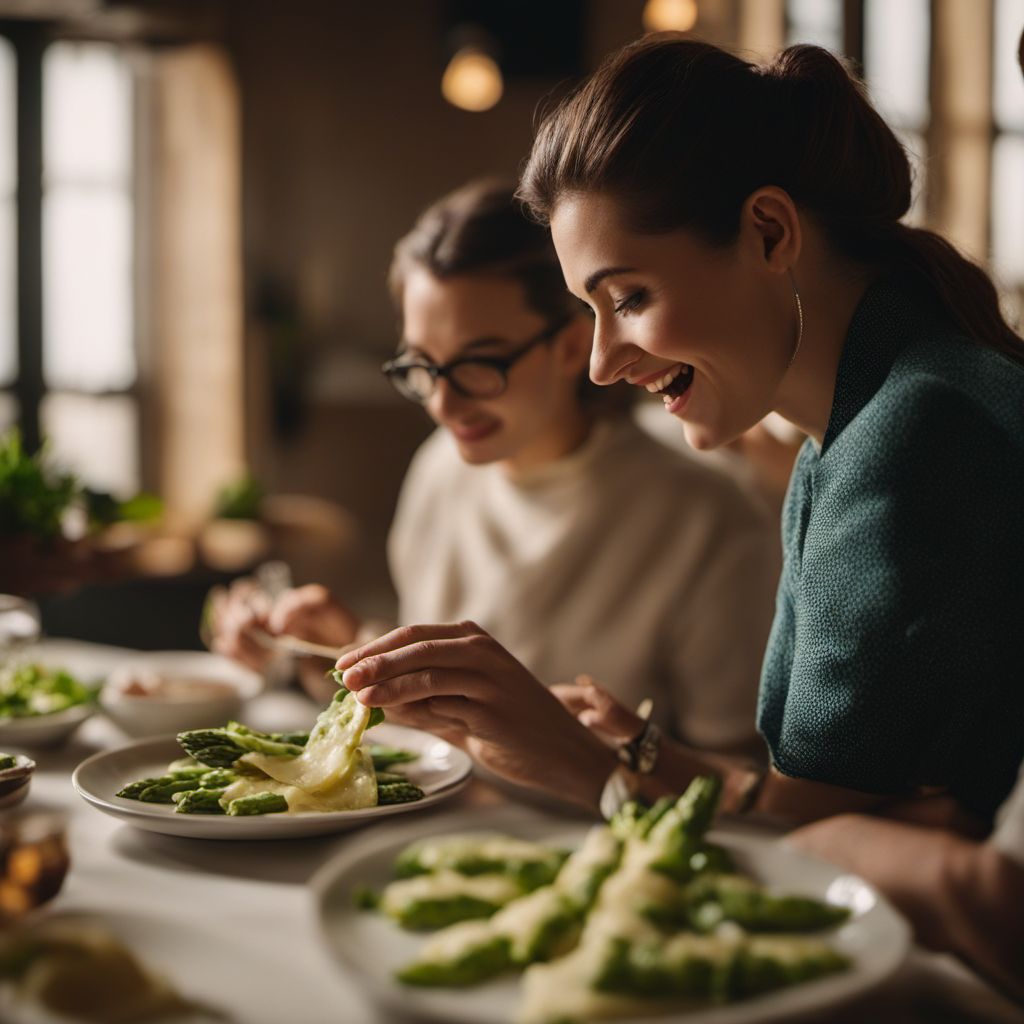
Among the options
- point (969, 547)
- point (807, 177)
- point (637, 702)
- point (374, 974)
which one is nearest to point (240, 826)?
point (374, 974)

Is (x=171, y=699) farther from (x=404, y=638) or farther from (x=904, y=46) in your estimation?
(x=904, y=46)

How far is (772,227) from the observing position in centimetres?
123

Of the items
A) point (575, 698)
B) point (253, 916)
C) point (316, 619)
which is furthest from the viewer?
point (316, 619)

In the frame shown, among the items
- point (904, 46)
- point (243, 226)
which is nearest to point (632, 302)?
point (243, 226)

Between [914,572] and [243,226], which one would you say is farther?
[243,226]

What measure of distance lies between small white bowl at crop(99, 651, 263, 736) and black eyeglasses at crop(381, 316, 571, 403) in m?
0.56

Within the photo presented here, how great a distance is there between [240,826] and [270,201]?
4.43 metres

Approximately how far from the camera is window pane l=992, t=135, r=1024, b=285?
596cm

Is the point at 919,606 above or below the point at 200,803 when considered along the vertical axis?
above

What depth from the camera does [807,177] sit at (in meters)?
1.24

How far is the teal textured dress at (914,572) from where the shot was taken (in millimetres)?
1090

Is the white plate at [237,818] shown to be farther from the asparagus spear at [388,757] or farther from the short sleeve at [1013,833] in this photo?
the short sleeve at [1013,833]

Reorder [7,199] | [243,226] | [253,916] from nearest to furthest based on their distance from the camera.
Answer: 1. [253,916]
2. [7,199]
3. [243,226]

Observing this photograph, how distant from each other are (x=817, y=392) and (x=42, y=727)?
1066 millimetres
